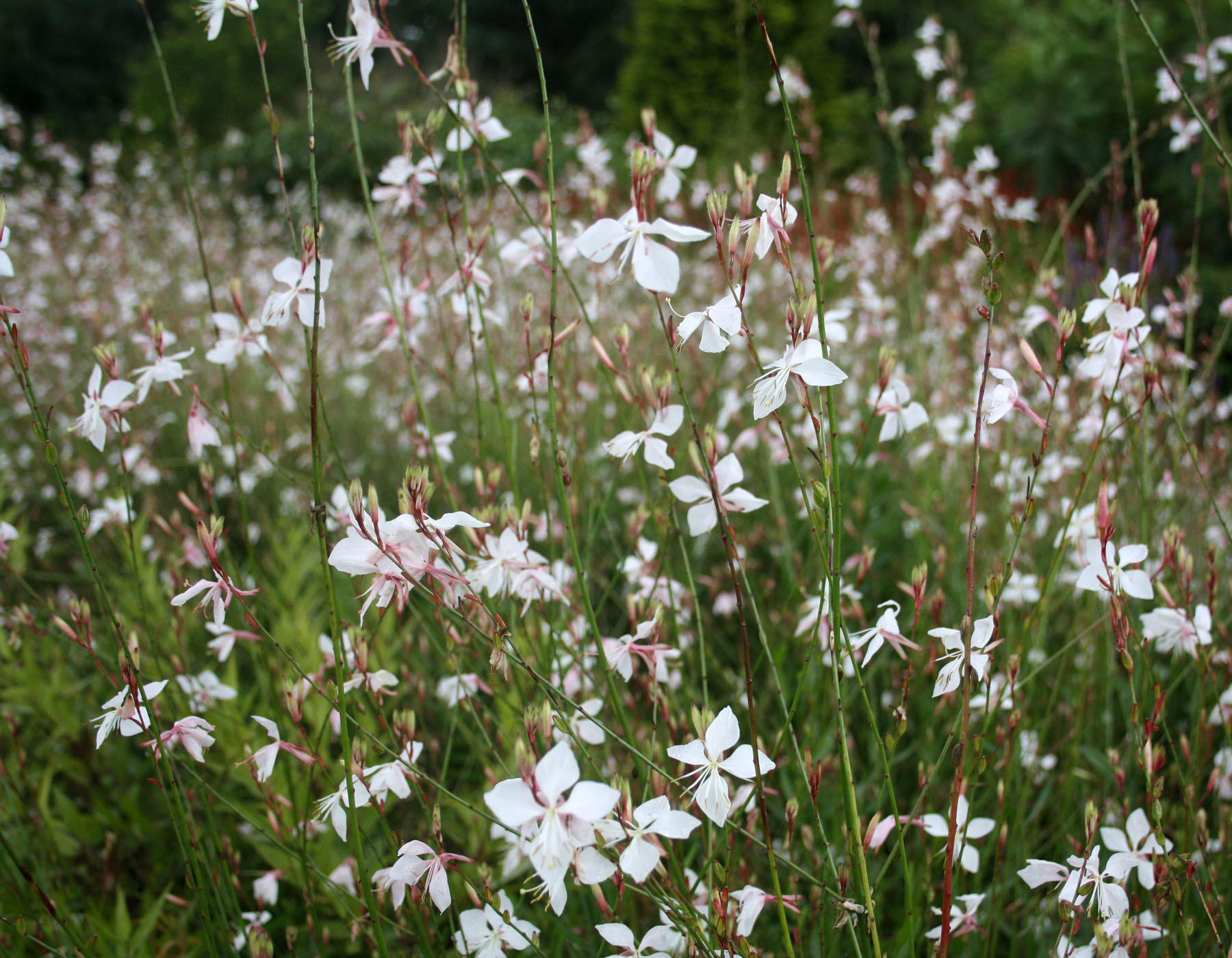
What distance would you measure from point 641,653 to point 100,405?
28.7 inches

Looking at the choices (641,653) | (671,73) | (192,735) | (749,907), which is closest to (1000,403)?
(641,653)

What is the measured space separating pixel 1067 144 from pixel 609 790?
5.70m

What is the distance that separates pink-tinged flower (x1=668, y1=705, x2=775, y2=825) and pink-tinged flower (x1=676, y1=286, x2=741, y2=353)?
328 millimetres

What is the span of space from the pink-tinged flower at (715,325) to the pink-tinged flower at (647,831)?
1.30 feet

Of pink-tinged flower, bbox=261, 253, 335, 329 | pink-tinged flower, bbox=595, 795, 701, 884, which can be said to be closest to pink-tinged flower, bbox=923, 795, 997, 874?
pink-tinged flower, bbox=595, 795, 701, 884

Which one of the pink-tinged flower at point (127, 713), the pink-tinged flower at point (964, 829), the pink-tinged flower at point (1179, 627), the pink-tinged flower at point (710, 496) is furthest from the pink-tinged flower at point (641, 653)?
the pink-tinged flower at point (1179, 627)

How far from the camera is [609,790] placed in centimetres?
59

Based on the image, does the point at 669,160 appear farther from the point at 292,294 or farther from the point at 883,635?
the point at 883,635

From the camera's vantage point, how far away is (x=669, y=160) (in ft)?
3.85

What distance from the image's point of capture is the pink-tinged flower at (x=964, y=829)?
38.7 inches

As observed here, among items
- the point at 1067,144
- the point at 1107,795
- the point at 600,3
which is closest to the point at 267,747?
the point at 1107,795

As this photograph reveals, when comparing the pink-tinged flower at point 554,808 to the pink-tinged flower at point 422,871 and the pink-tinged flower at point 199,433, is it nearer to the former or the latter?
the pink-tinged flower at point 422,871

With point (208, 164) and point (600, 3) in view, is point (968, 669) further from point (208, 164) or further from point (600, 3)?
point (600, 3)

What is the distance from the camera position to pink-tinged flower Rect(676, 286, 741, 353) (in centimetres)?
77
